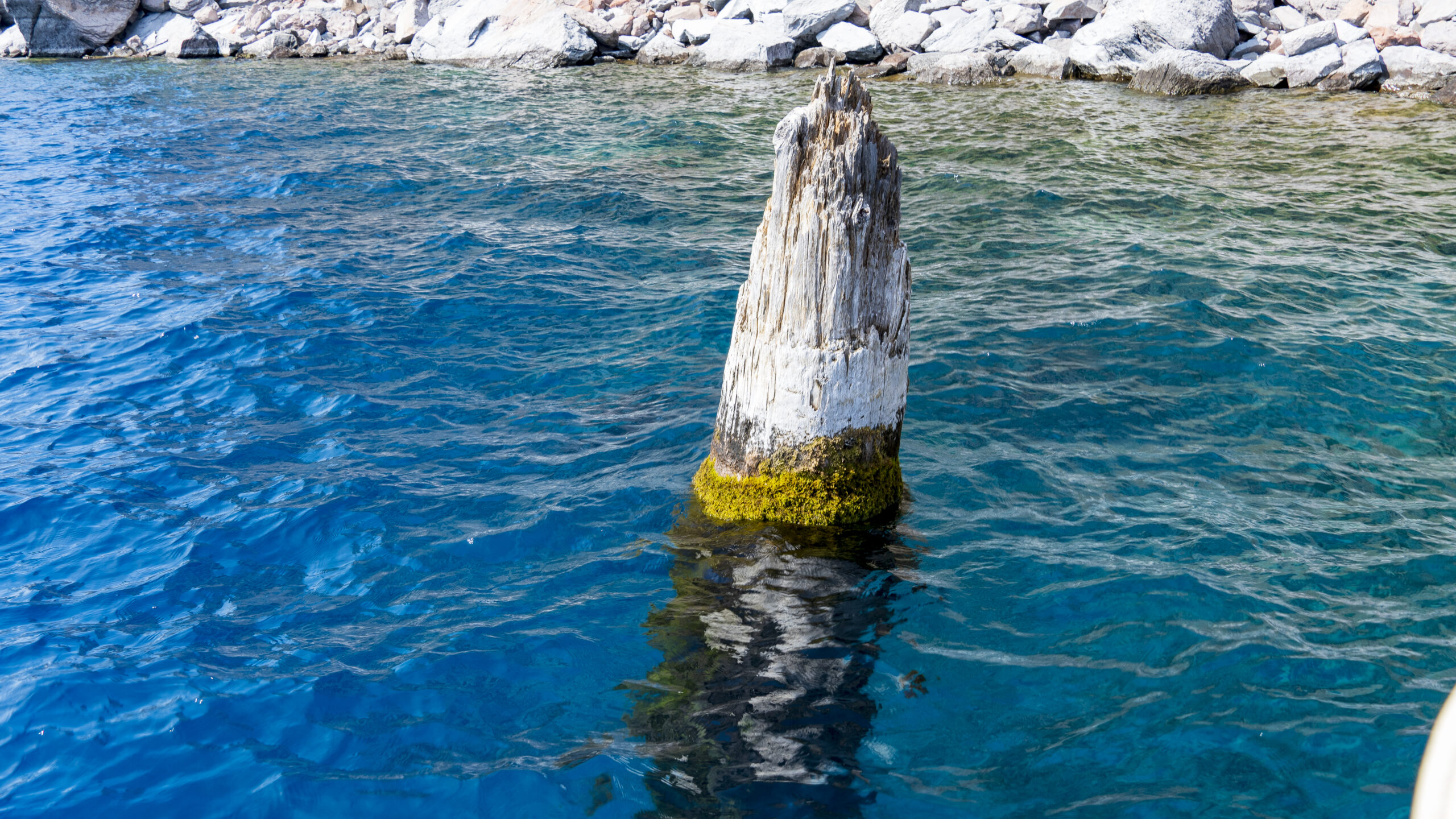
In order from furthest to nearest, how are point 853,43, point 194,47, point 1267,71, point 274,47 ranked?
1. point 194,47
2. point 274,47
3. point 853,43
4. point 1267,71

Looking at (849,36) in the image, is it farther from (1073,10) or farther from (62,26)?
(62,26)

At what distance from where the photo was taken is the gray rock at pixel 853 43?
2678 cm

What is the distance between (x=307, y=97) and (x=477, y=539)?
2329 cm

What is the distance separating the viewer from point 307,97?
2552 cm

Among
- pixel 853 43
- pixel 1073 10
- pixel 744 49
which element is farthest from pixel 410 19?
pixel 1073 10

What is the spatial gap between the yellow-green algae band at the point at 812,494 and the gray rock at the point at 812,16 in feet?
79.9

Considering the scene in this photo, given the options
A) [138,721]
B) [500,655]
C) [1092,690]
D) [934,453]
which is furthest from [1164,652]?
[138,721]

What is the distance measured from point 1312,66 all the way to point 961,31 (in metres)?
8.97

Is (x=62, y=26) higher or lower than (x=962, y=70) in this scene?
higher

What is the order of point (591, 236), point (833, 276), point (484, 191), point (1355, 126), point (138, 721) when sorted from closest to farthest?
point (138, 721)
point (833, 276)
point (591, 236)
point (484, 191)
point (1355, 126)

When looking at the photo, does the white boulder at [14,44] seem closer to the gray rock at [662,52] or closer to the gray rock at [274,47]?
the gray rock at [274,47]

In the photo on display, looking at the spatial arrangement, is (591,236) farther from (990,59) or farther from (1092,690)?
(990,59)

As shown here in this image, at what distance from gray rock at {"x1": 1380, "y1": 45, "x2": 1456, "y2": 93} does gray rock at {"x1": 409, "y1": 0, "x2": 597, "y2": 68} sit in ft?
71.9

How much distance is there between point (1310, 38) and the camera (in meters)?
22.1
